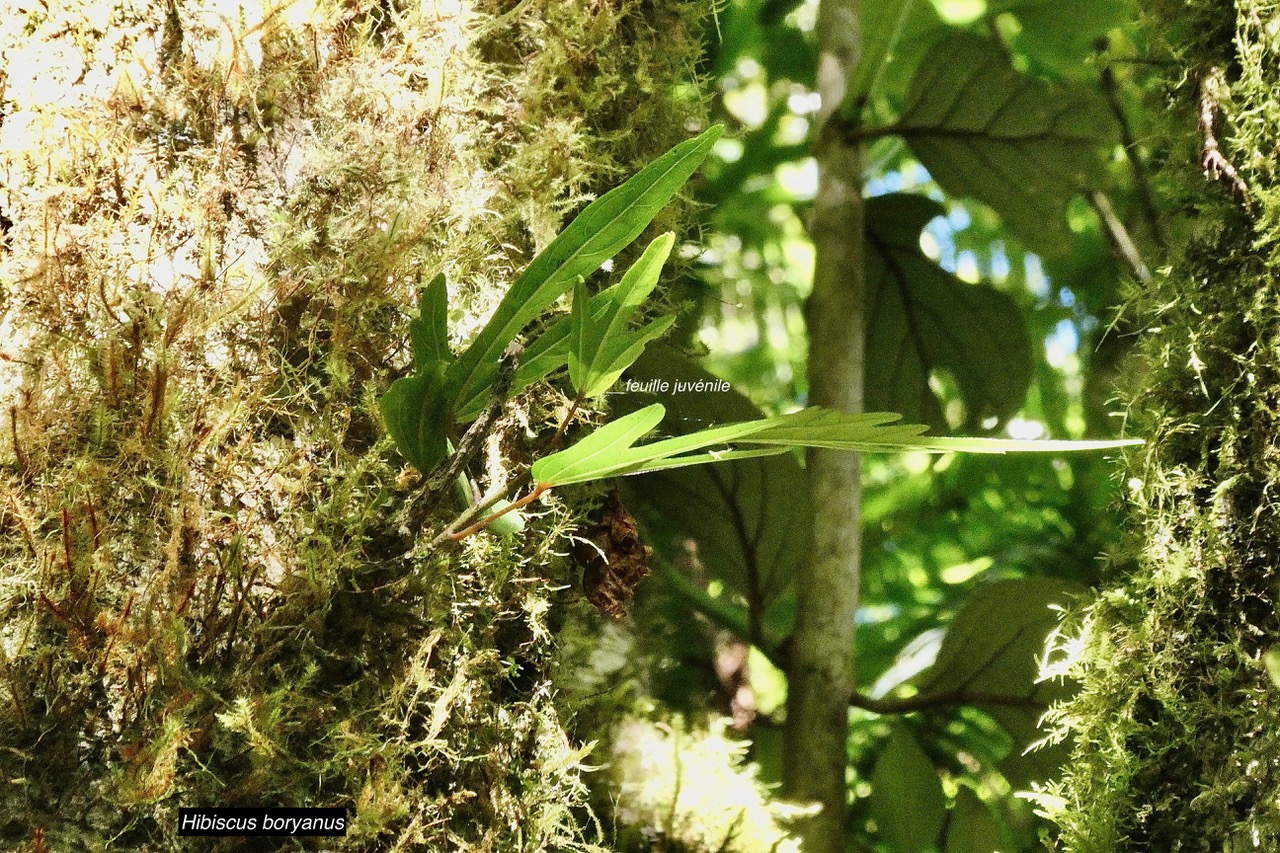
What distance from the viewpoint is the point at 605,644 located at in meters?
0.88

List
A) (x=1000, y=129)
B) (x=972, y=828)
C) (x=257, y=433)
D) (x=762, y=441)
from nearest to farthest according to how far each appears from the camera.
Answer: (x=762, y=441) < (x=257, y=433) < (x=972, y=828) < (x=1000, y=129)

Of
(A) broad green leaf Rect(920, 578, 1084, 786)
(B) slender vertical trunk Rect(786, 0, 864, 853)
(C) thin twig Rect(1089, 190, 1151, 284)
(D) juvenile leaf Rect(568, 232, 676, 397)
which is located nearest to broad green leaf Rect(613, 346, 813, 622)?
(B) slender vertical trunk Rect(786, 0, 864, 853)

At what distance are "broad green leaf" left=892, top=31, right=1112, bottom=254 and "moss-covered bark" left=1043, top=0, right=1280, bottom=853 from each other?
35 cm

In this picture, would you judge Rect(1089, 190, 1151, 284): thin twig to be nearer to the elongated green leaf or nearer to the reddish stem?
the elongated green leaf

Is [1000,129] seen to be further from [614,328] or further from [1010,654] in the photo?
[614,328]

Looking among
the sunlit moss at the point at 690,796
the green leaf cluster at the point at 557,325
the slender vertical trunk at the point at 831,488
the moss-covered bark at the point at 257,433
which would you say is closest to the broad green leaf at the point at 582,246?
the green leaf cluster at the point at 557,325

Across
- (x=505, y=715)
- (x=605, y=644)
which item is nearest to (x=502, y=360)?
(x=505, y=715)

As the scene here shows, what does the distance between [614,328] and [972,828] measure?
0.73m

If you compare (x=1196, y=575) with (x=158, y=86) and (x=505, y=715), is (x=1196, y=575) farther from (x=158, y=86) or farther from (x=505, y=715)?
(x=158, y=86)

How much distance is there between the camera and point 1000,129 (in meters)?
1.10

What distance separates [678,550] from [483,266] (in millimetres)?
473

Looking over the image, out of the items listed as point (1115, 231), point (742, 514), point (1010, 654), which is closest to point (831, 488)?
point (742, 514)

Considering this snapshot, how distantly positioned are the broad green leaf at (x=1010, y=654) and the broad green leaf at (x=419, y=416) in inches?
25.2

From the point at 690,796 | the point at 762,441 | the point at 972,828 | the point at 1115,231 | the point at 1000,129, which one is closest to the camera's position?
the point at 762,441
